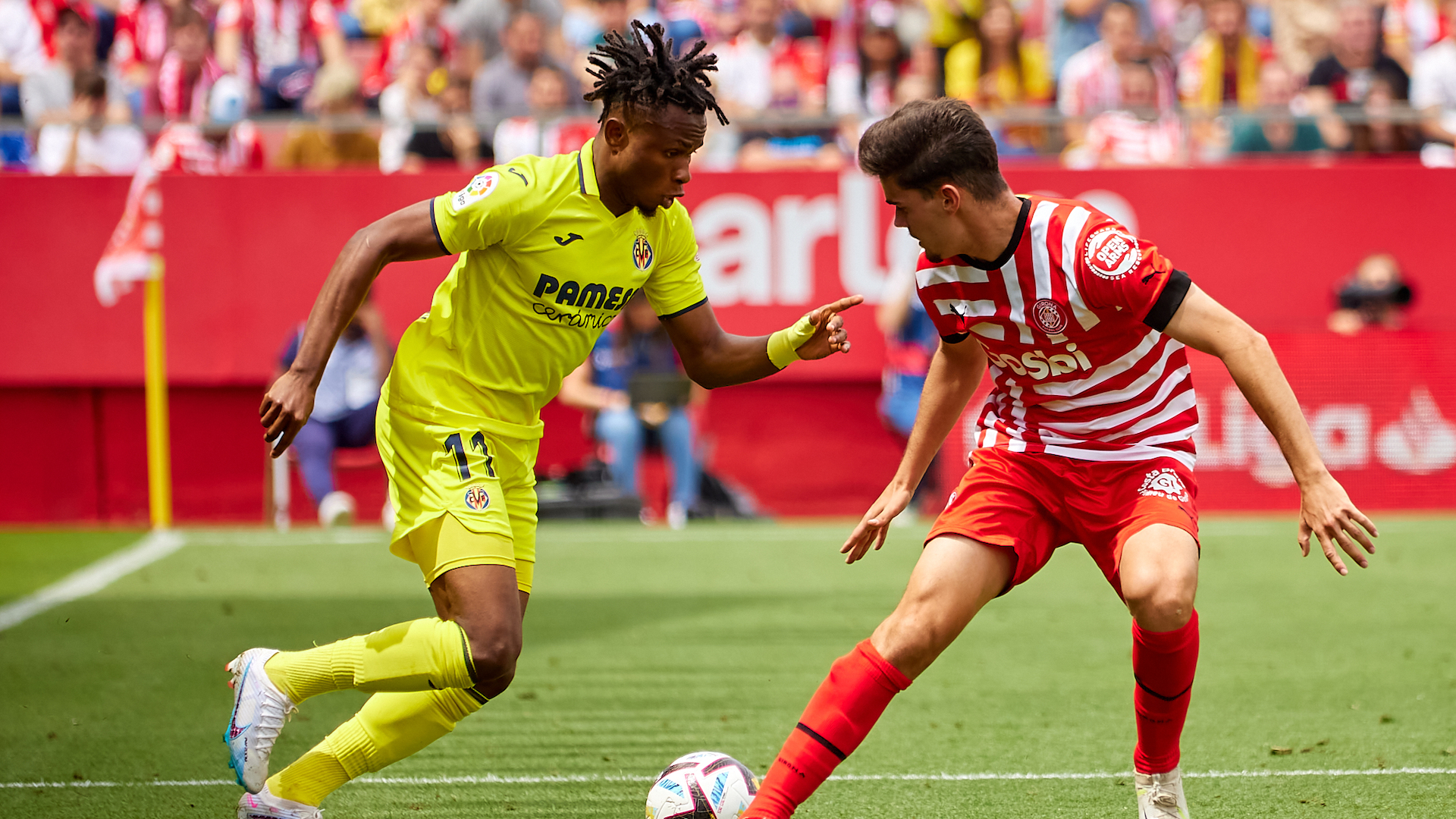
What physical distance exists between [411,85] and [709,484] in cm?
436

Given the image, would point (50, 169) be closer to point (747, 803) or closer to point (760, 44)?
point (760, 44)

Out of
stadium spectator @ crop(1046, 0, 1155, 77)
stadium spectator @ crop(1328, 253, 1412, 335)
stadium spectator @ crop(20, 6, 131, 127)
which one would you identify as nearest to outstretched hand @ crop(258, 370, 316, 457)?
stadium spectator @ crop(1328, 253, 1412, 335)

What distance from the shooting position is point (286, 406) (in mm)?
3717

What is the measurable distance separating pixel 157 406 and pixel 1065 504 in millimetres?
8730

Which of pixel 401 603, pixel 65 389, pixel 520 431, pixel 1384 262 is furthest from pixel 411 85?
pixel 520 431

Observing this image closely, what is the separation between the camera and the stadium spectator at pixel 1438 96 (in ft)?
38.3

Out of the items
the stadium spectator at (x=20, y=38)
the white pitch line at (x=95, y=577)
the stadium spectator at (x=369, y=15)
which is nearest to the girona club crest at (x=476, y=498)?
the white pitch line at (x=95, y=577)

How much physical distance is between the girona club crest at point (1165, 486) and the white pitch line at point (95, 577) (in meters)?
5.78

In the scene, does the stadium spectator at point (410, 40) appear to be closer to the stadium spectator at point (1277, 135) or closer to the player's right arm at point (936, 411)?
the stadium spectator at point (1277, 135)

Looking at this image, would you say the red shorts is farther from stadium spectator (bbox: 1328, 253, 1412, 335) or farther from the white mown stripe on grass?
stadium spectator (bbox: 1328, 253, 1412, 335)

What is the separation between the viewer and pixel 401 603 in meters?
7.92

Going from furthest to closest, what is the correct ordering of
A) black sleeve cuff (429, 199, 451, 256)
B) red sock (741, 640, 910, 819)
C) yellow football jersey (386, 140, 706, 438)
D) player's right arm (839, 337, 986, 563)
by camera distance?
player's right arm (839, 337, 986, 563), yellow football jersey (386, 140, 706, 438), black sleeve cuff (429, 199, 451, 256), red sock (741, 640, 910, 819)

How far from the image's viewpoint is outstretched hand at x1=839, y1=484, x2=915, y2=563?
13.5 feet

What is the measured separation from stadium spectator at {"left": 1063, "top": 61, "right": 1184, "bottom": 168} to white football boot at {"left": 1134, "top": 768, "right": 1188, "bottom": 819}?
322 inches
